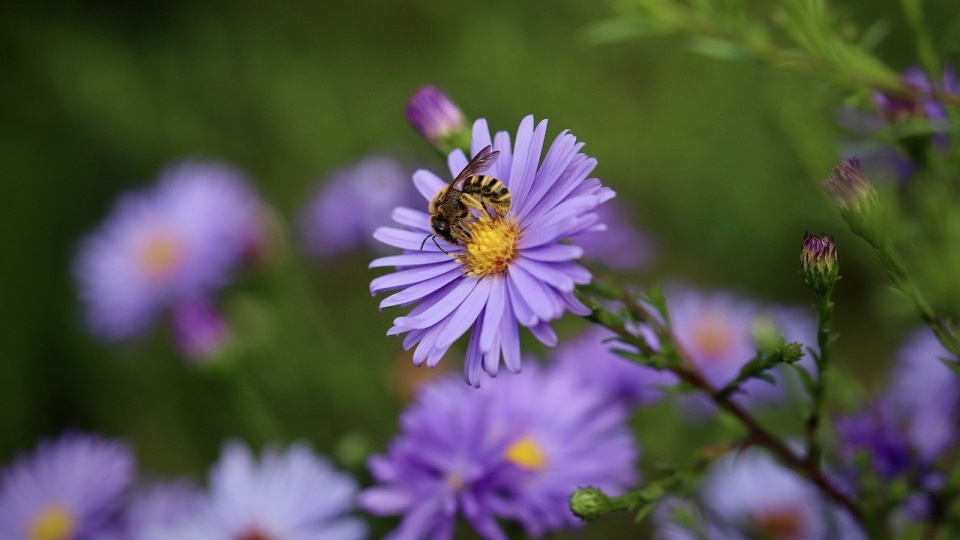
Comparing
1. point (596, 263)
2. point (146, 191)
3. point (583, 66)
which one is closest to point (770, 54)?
point (596, 263)

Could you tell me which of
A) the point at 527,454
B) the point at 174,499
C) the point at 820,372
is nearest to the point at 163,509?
the point at 174,499

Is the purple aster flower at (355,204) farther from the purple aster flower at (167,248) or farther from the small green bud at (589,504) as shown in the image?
the small green bud at (589,504)

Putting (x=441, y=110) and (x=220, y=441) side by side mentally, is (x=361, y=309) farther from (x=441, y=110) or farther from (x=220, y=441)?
(x=441, y=110)

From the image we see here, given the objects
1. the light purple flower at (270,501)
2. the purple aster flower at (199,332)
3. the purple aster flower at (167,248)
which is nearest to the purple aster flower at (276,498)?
the light purple flower at (270,501)

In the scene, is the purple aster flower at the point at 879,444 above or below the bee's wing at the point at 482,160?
below

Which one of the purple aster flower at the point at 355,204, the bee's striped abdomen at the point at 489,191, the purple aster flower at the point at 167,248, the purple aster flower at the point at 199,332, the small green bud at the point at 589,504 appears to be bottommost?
the small green bud at the point at 589,504

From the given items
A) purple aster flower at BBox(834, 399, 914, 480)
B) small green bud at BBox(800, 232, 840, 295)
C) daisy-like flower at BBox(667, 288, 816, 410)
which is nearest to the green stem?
small green bud at BBox(800, 232, 840, 295)

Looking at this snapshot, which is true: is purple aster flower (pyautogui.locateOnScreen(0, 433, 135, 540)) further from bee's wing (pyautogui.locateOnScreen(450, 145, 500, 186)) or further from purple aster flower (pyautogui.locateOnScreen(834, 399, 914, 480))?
purple aster flower (pyautogui.locateOnScreen(834, 399, 914, 480))
